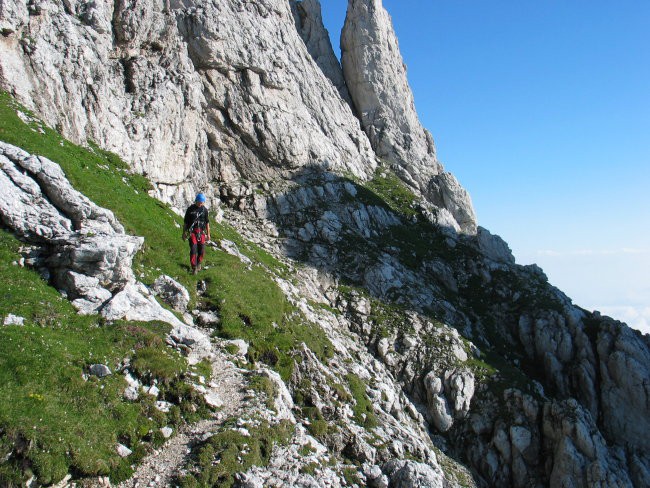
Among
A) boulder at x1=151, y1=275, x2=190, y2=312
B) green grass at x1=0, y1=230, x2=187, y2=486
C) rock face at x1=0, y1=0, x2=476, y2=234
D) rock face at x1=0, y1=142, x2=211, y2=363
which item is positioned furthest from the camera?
rock face at x1=0, y1=0, x2=476, y2=234

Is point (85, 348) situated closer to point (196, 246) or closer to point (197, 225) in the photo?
point (197, 225)

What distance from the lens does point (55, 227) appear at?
17531 millimetres

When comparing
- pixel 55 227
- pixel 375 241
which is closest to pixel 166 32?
pixel 375 241

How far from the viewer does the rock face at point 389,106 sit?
225ft

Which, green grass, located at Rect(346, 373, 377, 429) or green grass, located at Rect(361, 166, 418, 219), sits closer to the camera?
green grass, located at Rect(346, 373, 377, 429)

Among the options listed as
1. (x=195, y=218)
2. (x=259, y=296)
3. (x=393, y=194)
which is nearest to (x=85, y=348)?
(x=195, y=218)

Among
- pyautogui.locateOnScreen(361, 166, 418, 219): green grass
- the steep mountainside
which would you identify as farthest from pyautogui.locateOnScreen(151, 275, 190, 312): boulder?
pyautogui.locateOnScreen(361, 166, 418, 219): green grass

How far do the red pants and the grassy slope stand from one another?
76cm

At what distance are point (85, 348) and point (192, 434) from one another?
13.7 ft

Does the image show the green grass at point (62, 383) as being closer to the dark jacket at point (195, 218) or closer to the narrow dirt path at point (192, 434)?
the narrow dirt path at point (192, 434)

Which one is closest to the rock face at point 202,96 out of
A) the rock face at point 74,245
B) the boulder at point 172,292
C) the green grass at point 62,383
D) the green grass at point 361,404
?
the rock face at point 74,245

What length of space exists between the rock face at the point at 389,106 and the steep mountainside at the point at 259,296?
22.4 inches

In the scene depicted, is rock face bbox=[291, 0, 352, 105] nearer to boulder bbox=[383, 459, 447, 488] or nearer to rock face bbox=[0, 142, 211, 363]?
rock face bbox=[0, 142, 211, 363]

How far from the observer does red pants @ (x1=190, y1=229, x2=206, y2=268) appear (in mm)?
22658
